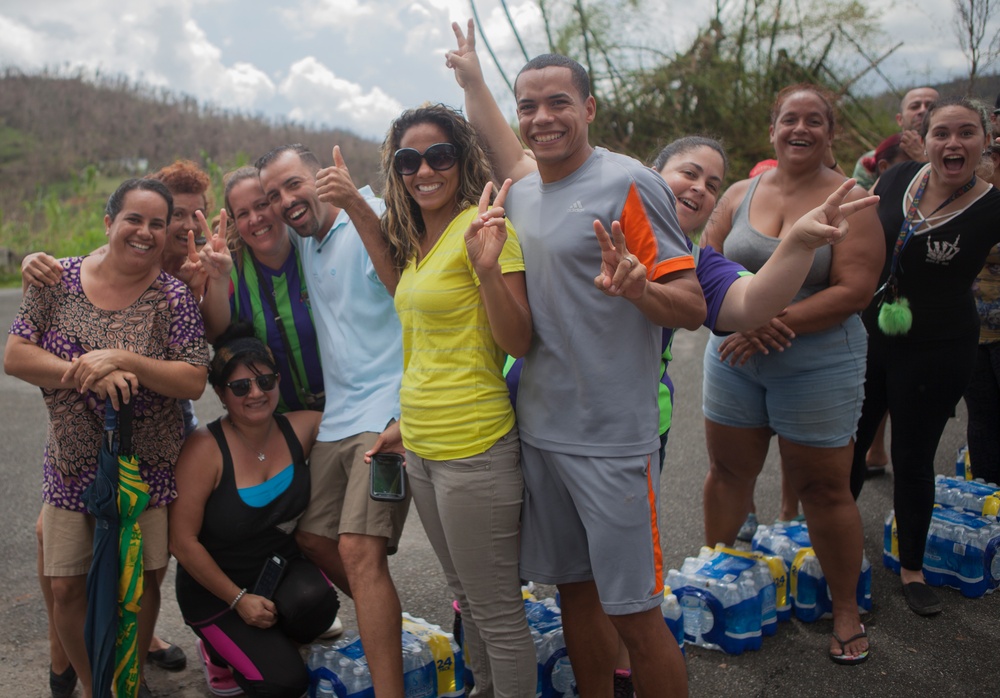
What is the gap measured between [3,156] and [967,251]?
32536 mm

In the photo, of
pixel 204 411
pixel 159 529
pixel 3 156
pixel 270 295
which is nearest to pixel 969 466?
pixel 270 295

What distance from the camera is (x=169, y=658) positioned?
10.5ft

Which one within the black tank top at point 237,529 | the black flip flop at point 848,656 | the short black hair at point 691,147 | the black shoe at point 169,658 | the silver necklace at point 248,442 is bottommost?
the black flip flop at point 848,656

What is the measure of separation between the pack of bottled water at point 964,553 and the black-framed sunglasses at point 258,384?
2727 millimetres

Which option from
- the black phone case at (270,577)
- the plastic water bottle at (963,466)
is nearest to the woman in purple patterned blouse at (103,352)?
the black phone case at (270,577)

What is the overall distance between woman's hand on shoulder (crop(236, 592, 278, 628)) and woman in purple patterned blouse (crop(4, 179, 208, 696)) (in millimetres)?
308

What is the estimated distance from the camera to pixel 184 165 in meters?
3.41

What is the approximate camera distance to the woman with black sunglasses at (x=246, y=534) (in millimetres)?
2852

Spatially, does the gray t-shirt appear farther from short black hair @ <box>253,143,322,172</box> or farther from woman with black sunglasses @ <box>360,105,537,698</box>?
short black hair @ <box>253,143,322,172</box>

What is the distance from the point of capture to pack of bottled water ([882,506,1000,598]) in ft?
11.6

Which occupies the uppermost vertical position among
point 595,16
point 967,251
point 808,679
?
point 595,16

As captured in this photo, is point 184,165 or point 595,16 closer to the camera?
point 184,165

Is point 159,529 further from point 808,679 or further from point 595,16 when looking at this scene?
point 595,16

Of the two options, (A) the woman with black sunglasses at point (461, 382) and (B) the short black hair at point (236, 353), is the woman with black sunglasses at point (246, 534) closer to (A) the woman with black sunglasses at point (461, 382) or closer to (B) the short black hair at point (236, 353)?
(B) the short black hair at point (236, 353)
